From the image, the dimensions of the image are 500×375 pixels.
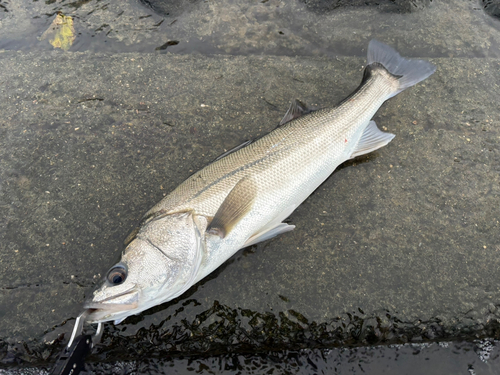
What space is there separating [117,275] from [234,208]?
934 mm

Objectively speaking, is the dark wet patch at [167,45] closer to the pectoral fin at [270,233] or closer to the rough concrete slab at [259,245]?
the rough concrete slab at [259,245]

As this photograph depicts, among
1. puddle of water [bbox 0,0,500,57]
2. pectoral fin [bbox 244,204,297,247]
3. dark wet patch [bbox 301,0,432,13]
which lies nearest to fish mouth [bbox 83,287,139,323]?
pectoral fin [bbox 244,204,297,247]

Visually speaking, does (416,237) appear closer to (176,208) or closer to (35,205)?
(176,208)

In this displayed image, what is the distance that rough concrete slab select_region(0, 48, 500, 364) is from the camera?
2.59 metres

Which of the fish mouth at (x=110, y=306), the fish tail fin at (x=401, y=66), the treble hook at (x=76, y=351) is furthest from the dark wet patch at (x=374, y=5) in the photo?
the treble hook at (x=76, y=351)

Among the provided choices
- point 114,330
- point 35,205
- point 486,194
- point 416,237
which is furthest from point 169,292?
point 486,194

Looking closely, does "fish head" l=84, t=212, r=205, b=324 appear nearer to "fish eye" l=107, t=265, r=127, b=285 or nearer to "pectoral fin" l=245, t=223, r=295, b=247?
"fish eye" l=107, t=265, r=127, b=285

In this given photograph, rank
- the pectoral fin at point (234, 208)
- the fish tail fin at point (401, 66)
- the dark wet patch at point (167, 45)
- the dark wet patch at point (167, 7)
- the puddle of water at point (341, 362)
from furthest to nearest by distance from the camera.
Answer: the dark wet patch at point (167, 7) → the dark wet patch at point (167, 45) → the fish tail fin at point (401, 66) → the puddle of water at point (341, 362) → the pectoral fin at point (234, 208)

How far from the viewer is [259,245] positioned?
9.18ft

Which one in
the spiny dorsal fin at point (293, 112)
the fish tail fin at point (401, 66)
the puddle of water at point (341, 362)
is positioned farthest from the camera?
the fish tail fin at point (401, 66)

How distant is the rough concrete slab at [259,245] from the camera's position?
259cm

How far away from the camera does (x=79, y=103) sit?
3.36 m

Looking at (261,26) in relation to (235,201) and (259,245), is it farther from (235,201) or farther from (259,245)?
(259,245)

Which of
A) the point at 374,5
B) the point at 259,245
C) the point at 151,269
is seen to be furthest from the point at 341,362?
the point at 374,5
